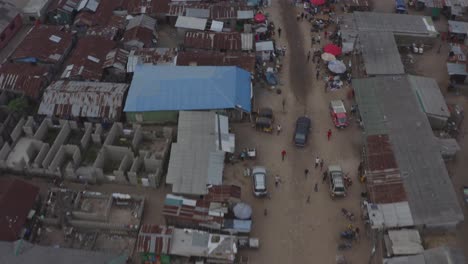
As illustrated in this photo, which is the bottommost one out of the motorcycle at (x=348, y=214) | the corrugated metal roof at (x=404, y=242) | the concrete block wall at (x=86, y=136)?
the corrugated metal roof at (x=404, y=242)

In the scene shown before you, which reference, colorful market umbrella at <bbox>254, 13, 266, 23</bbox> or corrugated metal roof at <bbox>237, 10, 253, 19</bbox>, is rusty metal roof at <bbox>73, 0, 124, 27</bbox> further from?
colorful market umbrella at <bbox>254, 13, 266, 23</bbox>

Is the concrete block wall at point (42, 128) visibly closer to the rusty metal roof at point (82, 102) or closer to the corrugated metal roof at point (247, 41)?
the rusty metal roof at point (82, 102)

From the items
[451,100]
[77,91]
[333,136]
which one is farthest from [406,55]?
[77,91]

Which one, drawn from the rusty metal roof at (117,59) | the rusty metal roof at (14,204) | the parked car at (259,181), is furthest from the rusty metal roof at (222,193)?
the rusty metal roof at (117,59)

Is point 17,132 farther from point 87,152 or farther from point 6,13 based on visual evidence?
point 6,13

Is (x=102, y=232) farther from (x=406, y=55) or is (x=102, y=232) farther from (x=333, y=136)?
(x=406, y=55)

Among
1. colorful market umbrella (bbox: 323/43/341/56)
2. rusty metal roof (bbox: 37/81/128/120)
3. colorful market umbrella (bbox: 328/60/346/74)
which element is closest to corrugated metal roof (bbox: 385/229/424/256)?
colorful market umbrella (bbox: 328/60/346/74)
